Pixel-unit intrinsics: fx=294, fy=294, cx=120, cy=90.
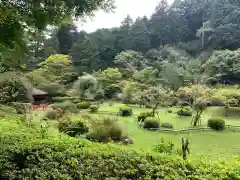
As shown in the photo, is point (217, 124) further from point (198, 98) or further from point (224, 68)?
point (224, 68)

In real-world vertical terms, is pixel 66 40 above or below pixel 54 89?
above

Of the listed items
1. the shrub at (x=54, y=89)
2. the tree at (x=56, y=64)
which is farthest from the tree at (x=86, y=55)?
the shrub at (x=54, y=89)

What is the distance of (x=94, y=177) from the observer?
3.38 metres

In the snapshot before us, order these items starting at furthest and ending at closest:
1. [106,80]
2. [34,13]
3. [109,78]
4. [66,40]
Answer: [66,40] < [109,78] < [106,80] < [34,13]

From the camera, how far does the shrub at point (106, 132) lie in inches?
398

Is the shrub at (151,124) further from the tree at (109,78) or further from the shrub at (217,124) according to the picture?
the tree at (109,78)

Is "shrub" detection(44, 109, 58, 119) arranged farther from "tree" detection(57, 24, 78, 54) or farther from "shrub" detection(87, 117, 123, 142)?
"tree" detection(57, 24, 78, 54)

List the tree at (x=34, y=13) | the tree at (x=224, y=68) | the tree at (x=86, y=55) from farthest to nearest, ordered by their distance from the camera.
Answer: the tree at (x=86, y=55) < the tree at (x=224, y=68) < the tree at (x=34, y=13)

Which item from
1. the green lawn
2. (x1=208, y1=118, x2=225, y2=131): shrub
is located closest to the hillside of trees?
the green lawn

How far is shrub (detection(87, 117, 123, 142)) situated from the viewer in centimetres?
1011

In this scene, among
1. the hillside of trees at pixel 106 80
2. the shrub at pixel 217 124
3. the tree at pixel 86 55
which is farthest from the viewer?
the tree at pixel 86 55

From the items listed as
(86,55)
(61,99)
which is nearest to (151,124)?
(61,99)

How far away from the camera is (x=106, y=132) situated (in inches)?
415

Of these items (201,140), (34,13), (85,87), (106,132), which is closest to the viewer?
(34,13)
